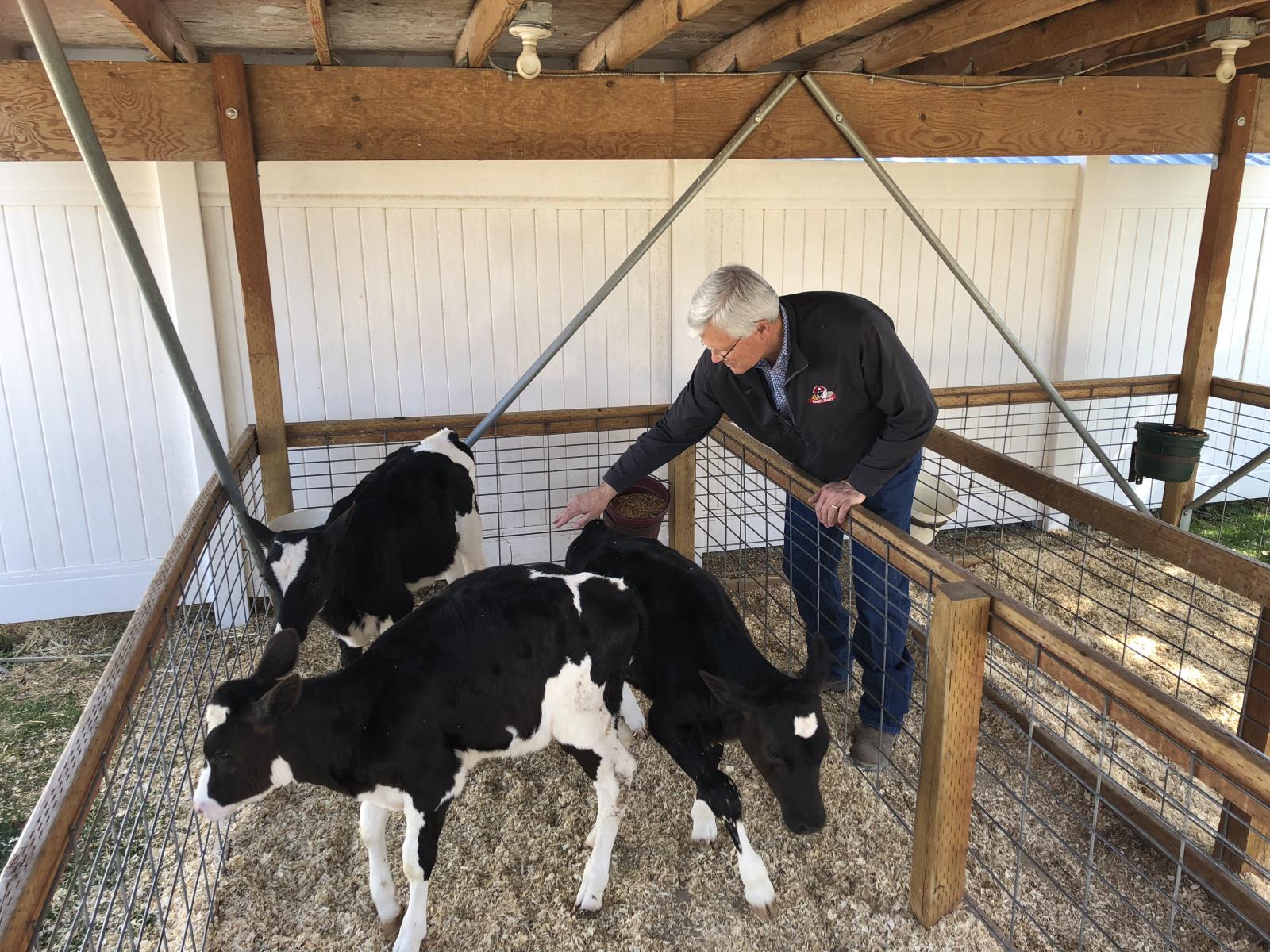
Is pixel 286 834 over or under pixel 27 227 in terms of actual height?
under

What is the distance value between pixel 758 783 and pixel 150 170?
3.96m

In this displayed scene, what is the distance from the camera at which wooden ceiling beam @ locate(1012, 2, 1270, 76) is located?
13.1 feet

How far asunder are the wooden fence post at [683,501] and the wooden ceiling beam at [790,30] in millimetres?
1757

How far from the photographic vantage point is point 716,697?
2.48m

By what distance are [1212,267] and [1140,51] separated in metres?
1.21

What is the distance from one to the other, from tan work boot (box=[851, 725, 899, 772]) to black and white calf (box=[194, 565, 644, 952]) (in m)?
0.97

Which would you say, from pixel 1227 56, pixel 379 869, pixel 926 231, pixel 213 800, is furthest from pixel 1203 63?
pixel 213 800

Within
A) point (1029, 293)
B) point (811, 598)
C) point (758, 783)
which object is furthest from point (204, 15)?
point (1029, 293)

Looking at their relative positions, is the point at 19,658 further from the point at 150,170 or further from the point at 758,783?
the point at 758,783

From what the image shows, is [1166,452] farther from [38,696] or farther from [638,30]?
[38,696]

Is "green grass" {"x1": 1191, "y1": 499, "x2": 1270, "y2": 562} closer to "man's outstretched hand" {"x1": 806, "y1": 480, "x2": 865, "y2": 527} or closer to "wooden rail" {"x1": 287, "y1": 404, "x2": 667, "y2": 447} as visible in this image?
"wooden rail" {"x1": 287, "y1": 404, "x2": 667, "y2": 447}

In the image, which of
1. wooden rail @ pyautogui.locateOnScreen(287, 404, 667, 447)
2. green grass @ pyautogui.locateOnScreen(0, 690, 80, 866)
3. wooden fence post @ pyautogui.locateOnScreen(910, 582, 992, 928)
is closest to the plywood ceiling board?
wooden rail @ pyautogui.locateOnScreen(287, 404, 667, 447)

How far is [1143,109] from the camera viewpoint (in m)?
4.04

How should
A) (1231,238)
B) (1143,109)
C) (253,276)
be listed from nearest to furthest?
1. (253,276)
2. (1143,109)
3. (1231,238)
